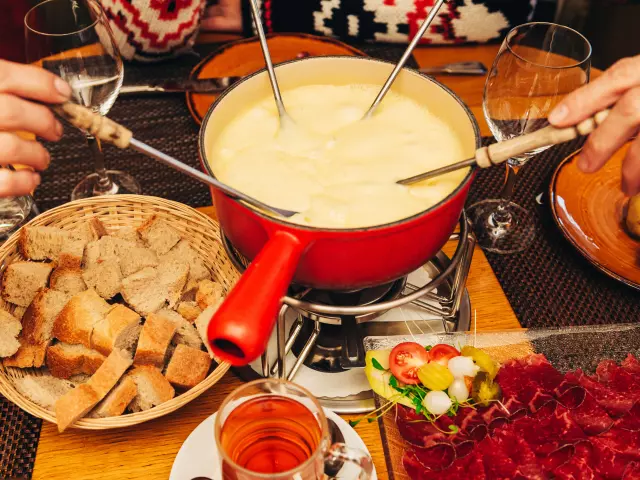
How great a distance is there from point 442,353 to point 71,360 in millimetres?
611

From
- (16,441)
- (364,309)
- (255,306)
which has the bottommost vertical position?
(16,441)

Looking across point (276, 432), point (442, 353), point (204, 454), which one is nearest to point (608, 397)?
point (442, 353)

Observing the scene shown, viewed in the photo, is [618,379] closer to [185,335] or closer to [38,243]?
[185,335]

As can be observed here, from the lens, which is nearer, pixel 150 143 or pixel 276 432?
pixel 276 432

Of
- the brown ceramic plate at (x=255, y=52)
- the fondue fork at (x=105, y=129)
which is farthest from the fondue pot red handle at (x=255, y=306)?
the brown ceramic plate at (x=255, y=52)

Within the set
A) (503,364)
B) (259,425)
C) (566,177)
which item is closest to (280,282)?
(259,425)

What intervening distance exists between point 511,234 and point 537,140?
1.95 feet

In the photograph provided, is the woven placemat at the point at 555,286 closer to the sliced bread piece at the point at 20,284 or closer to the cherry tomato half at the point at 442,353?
the cherry tomato half at the point at 442,353

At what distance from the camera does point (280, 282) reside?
2.66 feet

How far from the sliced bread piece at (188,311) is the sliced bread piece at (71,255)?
22 cm

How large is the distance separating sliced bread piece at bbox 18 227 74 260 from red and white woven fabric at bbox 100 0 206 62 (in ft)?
2.47

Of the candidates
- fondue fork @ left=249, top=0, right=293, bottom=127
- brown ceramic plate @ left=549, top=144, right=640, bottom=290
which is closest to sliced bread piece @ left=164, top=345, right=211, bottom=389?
fondue fork @ left=249, top=0, right=293, bottom=127

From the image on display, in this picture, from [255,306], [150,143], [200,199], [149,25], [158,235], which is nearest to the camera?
[255,306]

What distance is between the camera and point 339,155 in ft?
3.85
